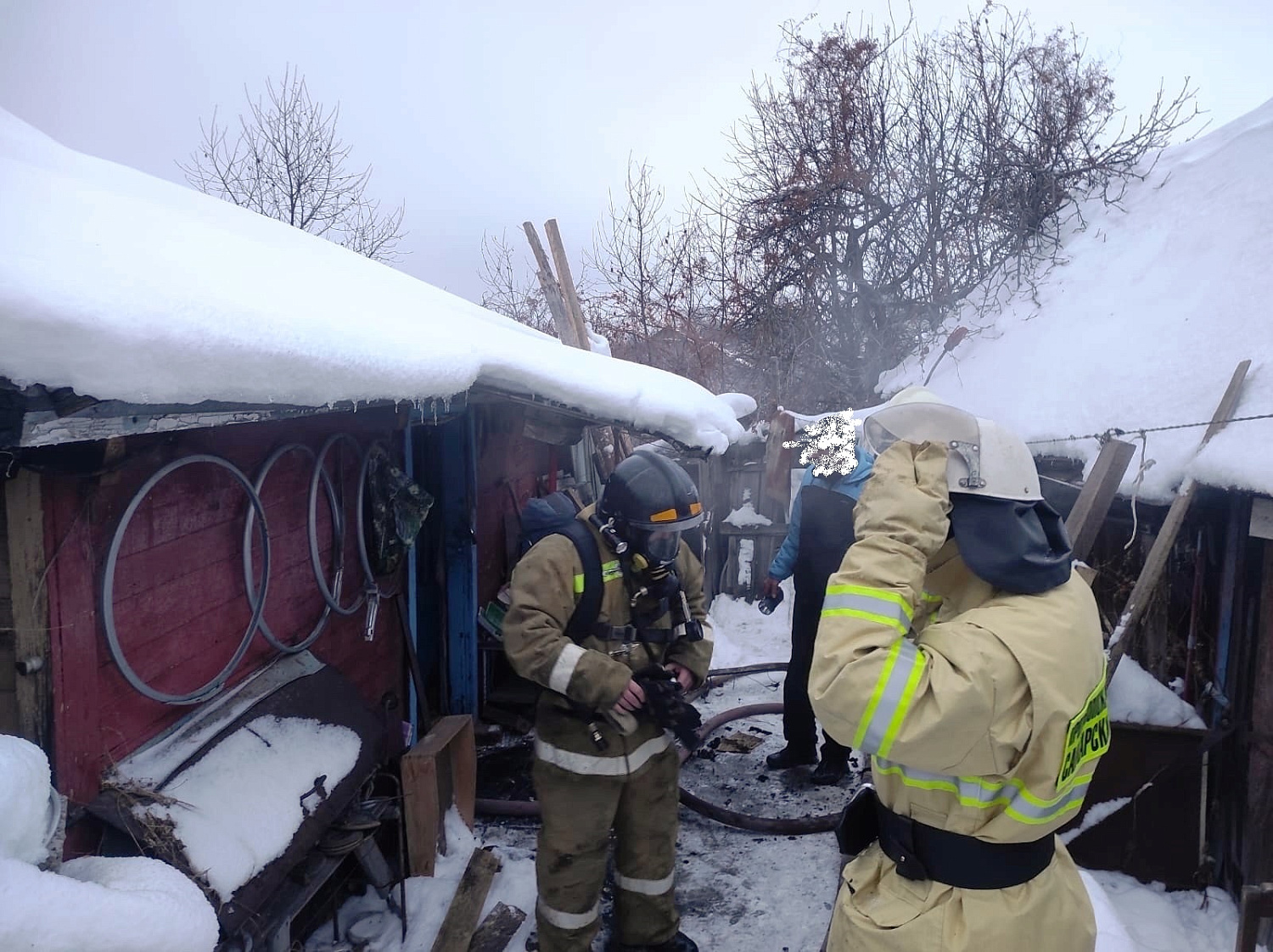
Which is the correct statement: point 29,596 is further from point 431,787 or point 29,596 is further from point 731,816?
point 731,816

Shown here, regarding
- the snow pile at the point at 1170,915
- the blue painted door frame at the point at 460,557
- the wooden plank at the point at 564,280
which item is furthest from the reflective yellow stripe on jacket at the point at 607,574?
the wooden plank at the point at 564,280

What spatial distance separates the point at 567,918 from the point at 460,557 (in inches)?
109

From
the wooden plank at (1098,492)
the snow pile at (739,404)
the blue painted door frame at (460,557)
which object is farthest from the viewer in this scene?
the snow pile at (739,404)

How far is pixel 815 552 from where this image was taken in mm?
4988

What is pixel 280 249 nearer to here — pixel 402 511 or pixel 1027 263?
pixel 402 511

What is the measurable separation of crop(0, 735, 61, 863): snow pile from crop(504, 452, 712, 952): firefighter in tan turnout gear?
5.49 feet

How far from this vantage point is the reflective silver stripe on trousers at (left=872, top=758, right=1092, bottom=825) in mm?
1820

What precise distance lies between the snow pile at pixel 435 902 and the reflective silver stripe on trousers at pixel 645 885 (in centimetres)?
58

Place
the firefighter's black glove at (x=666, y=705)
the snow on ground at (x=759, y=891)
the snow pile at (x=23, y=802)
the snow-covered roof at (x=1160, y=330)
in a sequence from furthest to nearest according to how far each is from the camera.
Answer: the snow-covered roof at (x=1160, y=330) < the snow on ground at (x=759, y=891) < the firefighter's black glove at (x=666, y=705) < the snow pile at (x=23, y=802)

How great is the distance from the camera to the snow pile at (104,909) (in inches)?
54.2

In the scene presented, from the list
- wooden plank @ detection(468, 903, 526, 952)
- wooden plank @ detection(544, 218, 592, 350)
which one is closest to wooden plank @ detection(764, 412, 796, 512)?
wooden plank @ detection(544, 218, 592, 350)

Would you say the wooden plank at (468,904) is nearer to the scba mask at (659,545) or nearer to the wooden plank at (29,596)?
the scba mask at (659,545)

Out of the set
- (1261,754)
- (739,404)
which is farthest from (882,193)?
(1261,754)

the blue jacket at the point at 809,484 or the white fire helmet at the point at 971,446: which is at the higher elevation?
the white fire helmet at the point at 971,446
